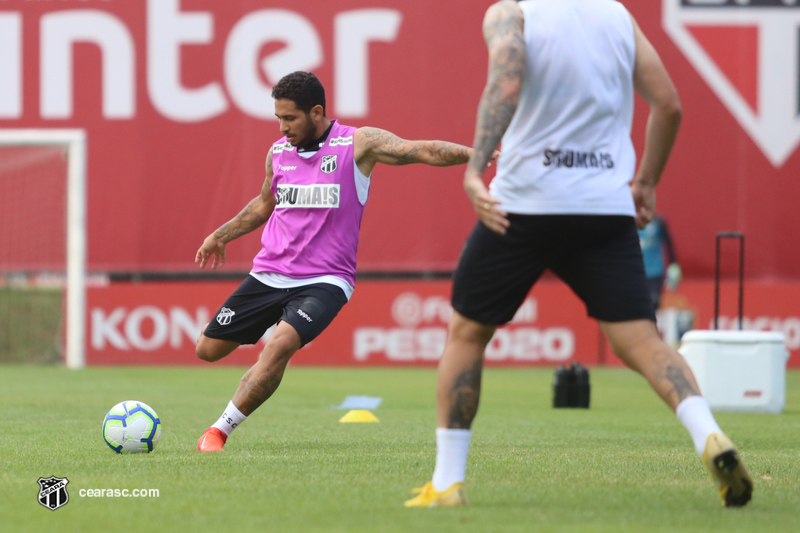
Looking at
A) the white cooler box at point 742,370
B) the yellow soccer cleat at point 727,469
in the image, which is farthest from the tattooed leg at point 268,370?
the white cooler box at point 742,370

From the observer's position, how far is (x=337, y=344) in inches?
639

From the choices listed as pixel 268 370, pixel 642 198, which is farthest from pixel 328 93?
pixel 642 198

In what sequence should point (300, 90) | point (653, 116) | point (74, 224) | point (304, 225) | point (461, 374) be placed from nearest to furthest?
point (461, 374)
point (653, 116)
point (300, 90)
point (304, 225)
point (74, 224)

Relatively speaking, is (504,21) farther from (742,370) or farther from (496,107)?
(742,370)

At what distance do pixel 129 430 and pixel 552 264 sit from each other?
105 inches

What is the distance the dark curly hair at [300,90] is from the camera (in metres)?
6.20

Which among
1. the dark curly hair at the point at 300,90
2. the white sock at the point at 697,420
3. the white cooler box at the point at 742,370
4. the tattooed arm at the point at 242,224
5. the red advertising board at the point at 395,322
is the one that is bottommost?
the red advertising board at the point at 395,322

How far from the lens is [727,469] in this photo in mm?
4012

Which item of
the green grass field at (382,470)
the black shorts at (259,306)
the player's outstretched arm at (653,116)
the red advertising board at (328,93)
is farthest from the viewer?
the red advertising board at (328,93)

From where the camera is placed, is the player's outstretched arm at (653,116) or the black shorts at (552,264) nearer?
the black shorts at (552,264)

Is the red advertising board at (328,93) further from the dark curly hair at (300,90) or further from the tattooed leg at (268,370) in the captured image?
the tattooed leg at (268,370)

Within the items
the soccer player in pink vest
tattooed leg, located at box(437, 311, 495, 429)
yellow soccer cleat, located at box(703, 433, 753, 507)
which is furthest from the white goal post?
yellow soccer cleat, located at box(703, 433, 753, 507)

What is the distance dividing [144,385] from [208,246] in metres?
5.79

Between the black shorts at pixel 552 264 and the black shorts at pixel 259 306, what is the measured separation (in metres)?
2.18
